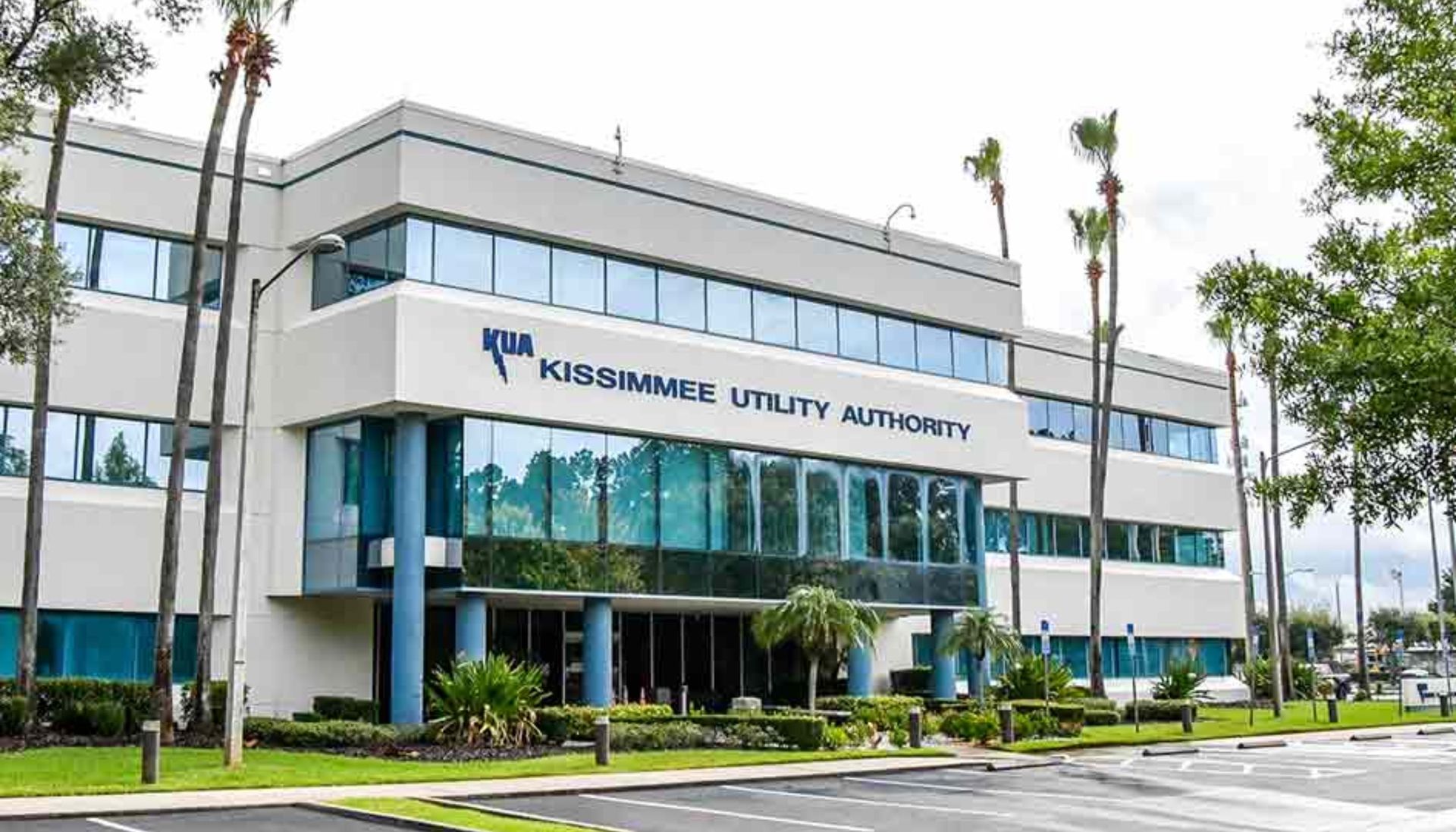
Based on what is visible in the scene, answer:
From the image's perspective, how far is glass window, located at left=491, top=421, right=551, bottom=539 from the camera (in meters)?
32.3

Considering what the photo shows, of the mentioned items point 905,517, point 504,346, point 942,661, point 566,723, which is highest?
point 504,346

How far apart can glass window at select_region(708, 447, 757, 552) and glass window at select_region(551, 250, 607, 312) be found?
473 centimetres

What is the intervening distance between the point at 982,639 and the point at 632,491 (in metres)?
10.6

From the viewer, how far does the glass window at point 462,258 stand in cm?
3244

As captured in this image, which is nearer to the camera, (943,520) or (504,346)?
(504,346)

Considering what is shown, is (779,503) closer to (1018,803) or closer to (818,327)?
(818,327)

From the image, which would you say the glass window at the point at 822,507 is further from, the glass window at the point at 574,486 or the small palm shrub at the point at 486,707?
the small palm shrub at the point at 486,707

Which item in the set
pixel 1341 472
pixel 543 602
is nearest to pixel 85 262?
pixel 543 602

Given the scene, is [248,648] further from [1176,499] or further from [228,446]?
[1176,499]

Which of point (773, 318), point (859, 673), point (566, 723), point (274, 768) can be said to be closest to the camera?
point (274, 768)

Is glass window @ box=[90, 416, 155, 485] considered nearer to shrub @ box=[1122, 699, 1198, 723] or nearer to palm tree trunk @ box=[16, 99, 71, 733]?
palm tree trunk @ box=[16, 99, 71, 733]

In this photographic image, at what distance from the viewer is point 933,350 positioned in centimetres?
4294

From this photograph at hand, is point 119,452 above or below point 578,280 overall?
below

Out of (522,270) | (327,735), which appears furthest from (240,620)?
(522,270)
